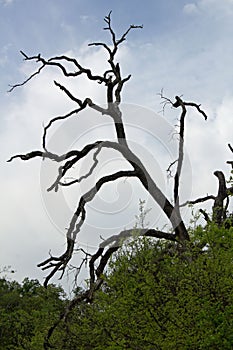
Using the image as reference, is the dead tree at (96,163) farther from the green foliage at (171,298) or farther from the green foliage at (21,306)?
the green foliage at (21,306)

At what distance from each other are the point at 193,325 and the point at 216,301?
1.97 ft

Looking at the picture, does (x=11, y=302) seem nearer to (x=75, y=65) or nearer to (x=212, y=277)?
(x=75, y=65)

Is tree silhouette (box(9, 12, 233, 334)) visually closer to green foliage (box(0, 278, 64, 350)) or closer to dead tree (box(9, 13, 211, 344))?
dead tree (box(9, 13, 211, 344))

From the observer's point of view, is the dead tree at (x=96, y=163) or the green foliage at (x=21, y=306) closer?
the dead tree at (x=96, y=163)

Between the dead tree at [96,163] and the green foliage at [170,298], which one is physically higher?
the dead tree at [96,163]

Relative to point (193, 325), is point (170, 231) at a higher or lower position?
higher

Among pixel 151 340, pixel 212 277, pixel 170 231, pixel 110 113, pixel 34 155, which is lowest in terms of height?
pixel 151 340

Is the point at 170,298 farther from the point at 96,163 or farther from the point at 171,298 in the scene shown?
the point at 96,163

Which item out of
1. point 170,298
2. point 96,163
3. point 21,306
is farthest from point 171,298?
point 21,306

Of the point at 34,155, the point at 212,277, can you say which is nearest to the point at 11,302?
the point at 34,155

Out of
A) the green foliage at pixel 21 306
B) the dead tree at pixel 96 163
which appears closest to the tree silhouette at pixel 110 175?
the dead tree at pixel 96 163

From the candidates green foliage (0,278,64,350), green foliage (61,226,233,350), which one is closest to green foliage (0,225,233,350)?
green foliage (61,226,233,350)

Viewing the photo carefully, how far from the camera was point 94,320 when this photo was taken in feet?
32.9

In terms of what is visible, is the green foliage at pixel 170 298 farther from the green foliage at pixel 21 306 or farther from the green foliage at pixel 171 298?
the green foliage at pixel 21 306
